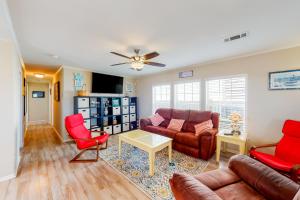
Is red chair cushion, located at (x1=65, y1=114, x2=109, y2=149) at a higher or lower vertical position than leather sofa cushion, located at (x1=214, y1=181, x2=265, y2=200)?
higher

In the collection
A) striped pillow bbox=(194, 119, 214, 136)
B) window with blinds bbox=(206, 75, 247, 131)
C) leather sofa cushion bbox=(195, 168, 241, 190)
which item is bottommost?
leather sofa cushion bbox=(195, 168, 241, 190)

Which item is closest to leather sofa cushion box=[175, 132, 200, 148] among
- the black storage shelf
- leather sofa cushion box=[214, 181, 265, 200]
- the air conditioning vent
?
leather sofa cushion box=[214, 181, 265, 200]

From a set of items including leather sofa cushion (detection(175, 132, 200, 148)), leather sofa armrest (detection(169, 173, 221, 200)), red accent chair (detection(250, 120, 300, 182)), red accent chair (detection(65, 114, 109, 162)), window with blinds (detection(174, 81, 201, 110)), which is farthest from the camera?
window with blinds (detection(174, 81, 201, 110))

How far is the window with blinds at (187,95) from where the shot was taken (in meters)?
4.16

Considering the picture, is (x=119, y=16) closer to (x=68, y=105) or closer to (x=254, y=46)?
(x=254, y=46)

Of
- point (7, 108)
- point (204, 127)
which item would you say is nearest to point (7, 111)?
point (7, 108)

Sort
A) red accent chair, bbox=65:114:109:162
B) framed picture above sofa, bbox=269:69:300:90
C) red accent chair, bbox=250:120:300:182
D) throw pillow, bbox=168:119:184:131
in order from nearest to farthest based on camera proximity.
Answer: red accent chair, bbox=250:120:300:182 → framed picture above sofa, bbox=269:69:300:90 → red accent chair, bbox=65:114:109:162 → throw pillow, bbox=168:119:184:131

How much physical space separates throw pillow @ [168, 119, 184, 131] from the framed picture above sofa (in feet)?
6.99

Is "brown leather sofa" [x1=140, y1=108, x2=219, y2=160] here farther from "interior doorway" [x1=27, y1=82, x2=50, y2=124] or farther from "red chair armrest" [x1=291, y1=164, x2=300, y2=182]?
"interior doorway" [x1=27, y1=82, x2=50, y2=124]

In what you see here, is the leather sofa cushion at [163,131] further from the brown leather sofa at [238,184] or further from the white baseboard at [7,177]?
the white baseboard at [7,177]

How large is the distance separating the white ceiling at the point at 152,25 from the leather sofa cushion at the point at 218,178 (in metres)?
1.86

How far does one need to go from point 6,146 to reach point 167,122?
3.57 meters

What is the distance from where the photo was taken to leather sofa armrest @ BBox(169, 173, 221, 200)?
3.43 ft

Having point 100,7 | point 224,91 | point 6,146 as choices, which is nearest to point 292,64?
point 224,91
